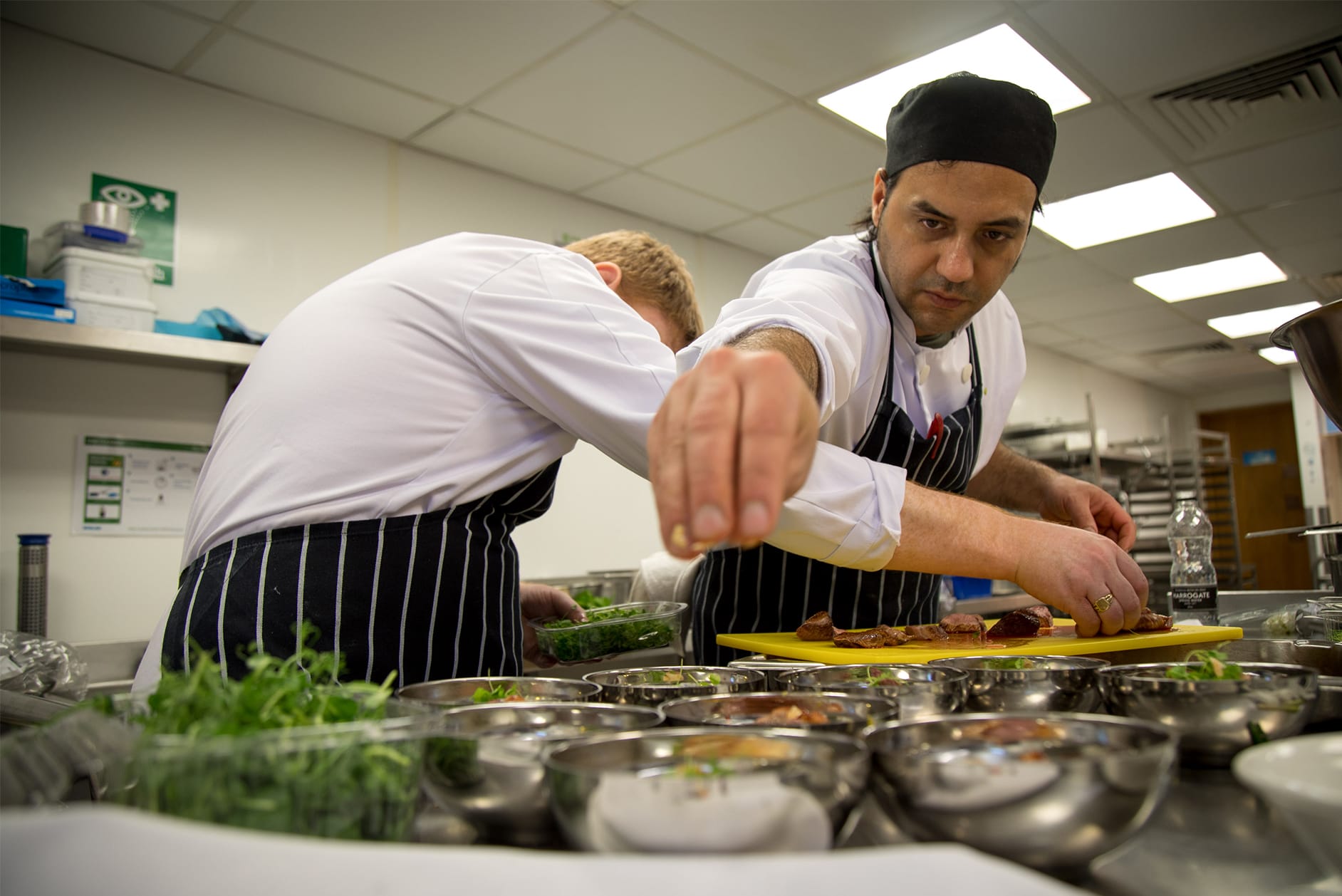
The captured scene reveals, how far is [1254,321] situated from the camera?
A: 6961 mm

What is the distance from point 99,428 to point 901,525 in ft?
9.04

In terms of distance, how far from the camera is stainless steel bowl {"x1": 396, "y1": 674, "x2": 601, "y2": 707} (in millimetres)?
864

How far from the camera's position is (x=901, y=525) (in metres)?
1.16

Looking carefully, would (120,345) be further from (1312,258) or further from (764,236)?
(1312,258)

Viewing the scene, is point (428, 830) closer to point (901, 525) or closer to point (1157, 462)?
point (901, 525)

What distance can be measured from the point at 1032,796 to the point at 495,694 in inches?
19.8

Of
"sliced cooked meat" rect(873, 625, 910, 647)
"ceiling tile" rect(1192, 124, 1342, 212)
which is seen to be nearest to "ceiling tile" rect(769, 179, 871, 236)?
"ceiling tile" rect(1192, 124, 1342, 212)

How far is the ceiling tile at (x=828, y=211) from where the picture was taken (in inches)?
171

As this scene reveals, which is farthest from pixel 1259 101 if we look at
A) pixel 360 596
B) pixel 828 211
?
pixel 360 596

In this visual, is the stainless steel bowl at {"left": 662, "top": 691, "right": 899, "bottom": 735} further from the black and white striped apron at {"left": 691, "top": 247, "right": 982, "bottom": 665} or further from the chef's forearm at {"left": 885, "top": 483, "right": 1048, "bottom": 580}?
the black and white striped apron at {"left": 691, "top": 247, "right": 982, "bottom": 665}

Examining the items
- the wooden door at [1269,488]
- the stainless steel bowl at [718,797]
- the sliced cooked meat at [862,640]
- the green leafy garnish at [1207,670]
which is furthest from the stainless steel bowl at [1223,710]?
the wooden door at [1269,488]

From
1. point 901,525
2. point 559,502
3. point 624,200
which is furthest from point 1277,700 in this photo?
point 624,200

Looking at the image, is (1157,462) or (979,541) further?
(1157,462)

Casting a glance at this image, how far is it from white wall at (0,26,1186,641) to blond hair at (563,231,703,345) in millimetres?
1994
